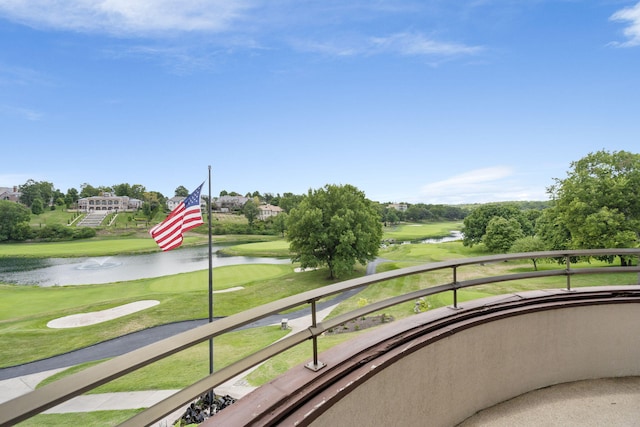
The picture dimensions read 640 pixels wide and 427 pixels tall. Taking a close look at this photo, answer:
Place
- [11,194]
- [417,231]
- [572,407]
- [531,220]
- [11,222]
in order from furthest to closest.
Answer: [11,194]
[417,231]
[11,222]
[531,220]
[572,407]

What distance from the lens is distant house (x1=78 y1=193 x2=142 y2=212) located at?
77688 millimetres

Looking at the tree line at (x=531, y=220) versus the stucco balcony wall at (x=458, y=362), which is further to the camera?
the tree line at (x=531, y=220)

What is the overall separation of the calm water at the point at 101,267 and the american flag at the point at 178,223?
1035 inches

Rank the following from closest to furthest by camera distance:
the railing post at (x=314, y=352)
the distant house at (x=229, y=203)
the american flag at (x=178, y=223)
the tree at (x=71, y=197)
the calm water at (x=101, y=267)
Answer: the railing post at (x=314, y=352), the american flag at (x=178, y=223), the calm water at (x=101, y=267), the tree at (x=71, y=197), the distant house at (x=229, y=203)

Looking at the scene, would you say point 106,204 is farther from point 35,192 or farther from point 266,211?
point 266,211

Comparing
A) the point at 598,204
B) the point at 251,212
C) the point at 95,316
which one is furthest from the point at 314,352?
the point at 251,212

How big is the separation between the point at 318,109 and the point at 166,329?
31903 millimetres

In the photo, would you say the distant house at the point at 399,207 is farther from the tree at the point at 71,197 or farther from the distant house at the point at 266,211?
the tree at the point at 71,197

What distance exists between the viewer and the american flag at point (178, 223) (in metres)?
7.97

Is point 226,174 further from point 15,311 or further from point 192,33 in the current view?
point 15,311

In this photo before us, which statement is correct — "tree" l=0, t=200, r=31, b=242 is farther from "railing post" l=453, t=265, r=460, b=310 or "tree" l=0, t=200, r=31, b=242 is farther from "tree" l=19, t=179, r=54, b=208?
"railing post" l=453, t=265, r=460, b=310

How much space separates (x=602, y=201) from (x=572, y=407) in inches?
803

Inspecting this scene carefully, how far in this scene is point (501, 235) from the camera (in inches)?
1305

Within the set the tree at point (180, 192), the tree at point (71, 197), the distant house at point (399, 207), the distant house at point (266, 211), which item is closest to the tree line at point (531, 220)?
the distant house at point (399, 207)
